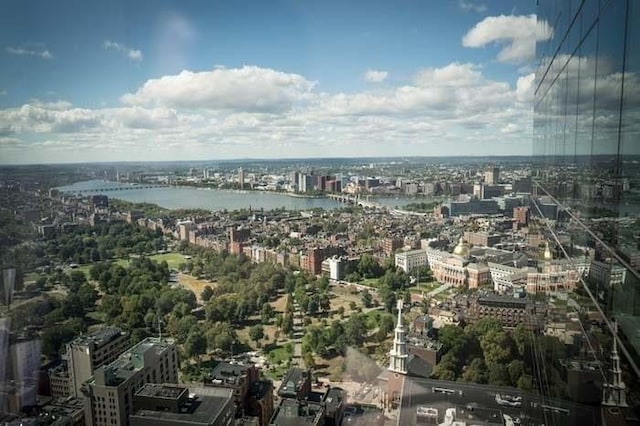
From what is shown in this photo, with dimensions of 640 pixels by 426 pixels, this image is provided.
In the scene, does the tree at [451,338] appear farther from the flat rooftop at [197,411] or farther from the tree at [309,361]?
the flat rooftop at [197,411]

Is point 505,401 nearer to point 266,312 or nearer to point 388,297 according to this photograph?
point 388,297

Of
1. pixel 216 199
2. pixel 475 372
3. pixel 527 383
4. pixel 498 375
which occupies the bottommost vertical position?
pixel 475 372

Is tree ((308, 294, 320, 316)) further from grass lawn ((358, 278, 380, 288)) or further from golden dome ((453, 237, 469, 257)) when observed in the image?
golden dome ((453, 237, 469, 257))

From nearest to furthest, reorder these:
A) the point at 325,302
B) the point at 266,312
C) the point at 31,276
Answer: the point at 31,276
the point at 266,312
the point at 325,302

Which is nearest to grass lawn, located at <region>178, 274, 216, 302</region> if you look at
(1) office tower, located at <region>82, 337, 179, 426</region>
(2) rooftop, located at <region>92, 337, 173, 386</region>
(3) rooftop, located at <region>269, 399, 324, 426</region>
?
(2) rooftop, located at <region>92, 337, 173, 386</region>

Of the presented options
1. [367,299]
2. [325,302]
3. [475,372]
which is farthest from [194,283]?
[475,372]

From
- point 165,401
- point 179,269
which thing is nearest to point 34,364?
point 165,401
